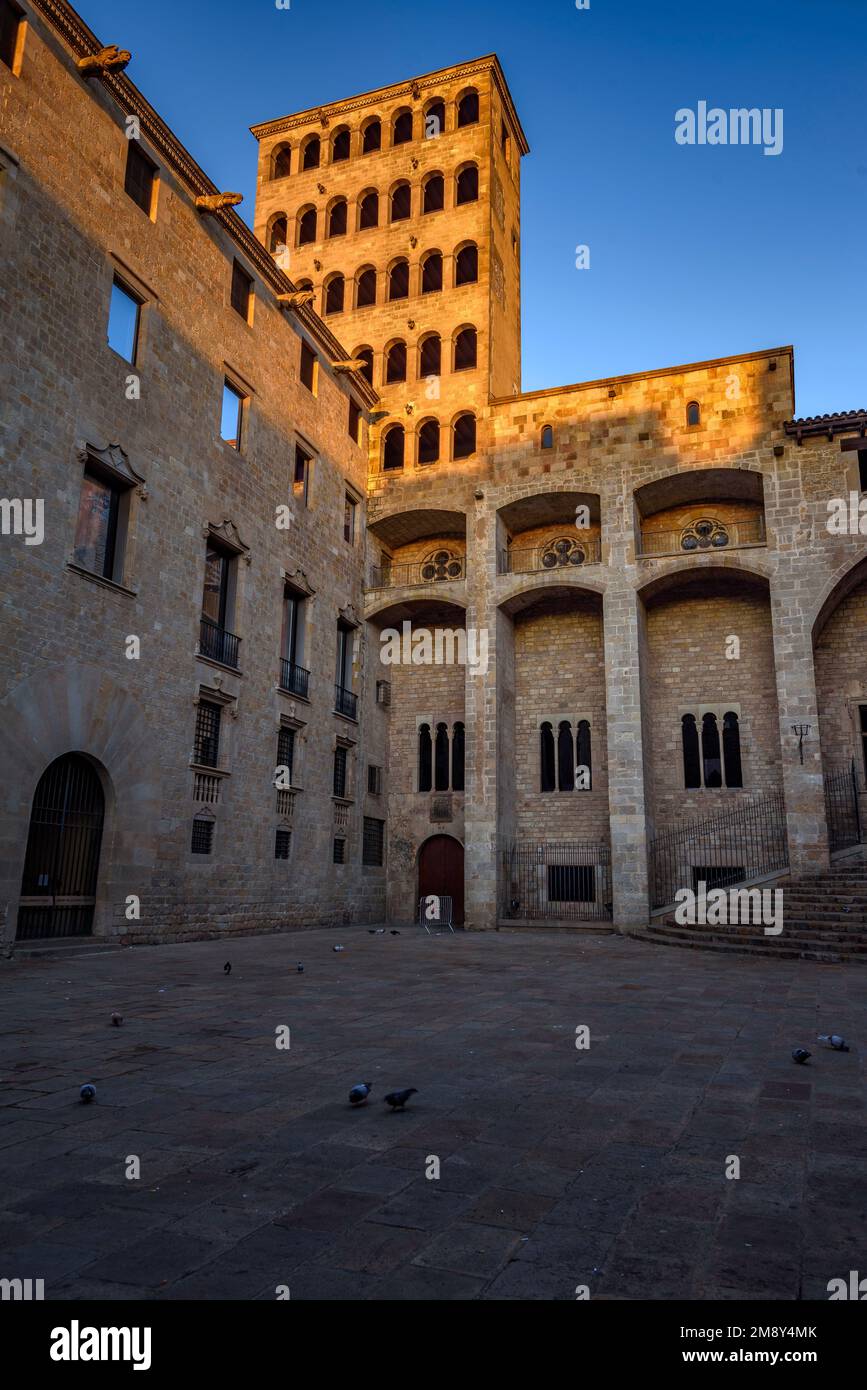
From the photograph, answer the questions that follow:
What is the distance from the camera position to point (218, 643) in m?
18.7

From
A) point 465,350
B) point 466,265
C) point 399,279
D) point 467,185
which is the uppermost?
point 467,185

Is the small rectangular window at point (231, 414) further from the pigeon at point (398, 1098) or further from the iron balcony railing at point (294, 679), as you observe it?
the pigeon at point (398, 1098)

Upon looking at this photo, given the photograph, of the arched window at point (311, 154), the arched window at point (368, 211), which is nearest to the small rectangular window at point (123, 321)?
the arched window at point (368, 211)

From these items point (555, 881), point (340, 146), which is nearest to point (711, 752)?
point (555, 881)

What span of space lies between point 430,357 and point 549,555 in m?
8.54

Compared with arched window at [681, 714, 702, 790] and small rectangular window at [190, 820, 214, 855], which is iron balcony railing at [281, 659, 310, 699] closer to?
small rectangular window at [190, 820, 214, 855]

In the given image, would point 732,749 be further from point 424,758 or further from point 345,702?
point 345,702

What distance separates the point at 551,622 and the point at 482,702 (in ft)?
13.0

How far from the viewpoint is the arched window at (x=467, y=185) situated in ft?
98.9

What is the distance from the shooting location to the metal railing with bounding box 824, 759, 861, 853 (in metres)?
22.3

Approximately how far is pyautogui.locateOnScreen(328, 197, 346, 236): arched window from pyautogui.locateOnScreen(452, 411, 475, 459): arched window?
10.1m

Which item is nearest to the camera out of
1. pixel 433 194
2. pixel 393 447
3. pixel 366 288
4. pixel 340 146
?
pixel 393 447

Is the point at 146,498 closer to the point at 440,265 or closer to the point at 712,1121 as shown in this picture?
the point at 712,1121
